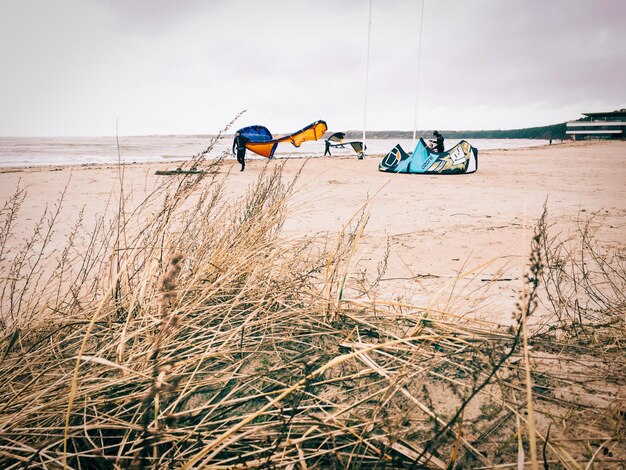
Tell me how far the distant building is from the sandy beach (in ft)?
235

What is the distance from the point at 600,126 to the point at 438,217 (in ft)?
267

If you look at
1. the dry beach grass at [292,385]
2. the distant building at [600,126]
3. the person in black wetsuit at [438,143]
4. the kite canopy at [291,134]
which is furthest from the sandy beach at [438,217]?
the distant building at [600,126]

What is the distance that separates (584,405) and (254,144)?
43.4 ft

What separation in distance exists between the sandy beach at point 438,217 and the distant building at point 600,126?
71.6 m

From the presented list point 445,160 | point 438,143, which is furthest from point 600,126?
point 445,160

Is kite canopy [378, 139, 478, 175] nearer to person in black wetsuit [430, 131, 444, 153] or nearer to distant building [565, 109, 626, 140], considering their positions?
person in black wetsuit [430, 131, 444, 153]

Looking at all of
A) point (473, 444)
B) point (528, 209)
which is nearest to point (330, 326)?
point (473, 444)

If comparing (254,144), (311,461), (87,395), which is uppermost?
(254,144)

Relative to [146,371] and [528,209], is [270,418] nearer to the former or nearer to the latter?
[146,371]

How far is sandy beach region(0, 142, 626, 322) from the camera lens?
2.71 meters

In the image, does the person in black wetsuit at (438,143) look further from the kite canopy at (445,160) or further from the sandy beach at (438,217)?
the sandy beach at (438,217)

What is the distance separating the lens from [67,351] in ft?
4.44

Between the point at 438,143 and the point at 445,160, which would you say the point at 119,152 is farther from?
the point at 438,143

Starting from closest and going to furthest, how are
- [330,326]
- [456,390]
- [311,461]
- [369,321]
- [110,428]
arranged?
[311,461] → [110,428] → [456,390] → [330,326] → [369,321]
